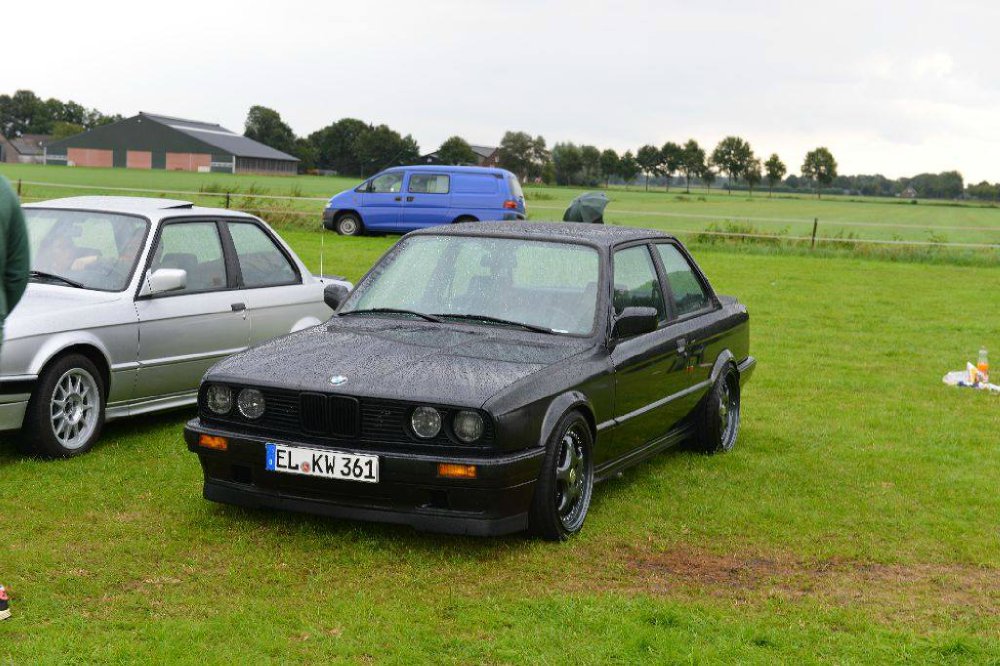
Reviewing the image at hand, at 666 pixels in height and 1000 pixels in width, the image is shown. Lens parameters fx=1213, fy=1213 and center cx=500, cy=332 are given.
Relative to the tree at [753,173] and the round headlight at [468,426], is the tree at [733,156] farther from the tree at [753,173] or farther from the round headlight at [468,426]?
the round headlight at [468,426]

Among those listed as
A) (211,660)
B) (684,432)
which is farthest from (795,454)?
(211,660)

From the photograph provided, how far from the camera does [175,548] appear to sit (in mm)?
5668

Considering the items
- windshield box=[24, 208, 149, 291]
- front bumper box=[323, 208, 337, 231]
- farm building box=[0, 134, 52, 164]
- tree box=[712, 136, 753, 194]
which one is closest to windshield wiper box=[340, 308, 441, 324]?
windshield box=[24, 208, 149, 291]

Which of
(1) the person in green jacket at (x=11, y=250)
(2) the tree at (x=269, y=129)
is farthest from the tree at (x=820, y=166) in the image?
(1) the person in green jacket at (x=11, y=250)

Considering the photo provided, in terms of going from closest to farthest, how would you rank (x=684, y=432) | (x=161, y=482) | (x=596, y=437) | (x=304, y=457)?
(x=304, y=457) < (x=596, y=437) < (x=161, y=482) < (x=684, y=432)

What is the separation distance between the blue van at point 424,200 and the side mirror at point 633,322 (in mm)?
23577

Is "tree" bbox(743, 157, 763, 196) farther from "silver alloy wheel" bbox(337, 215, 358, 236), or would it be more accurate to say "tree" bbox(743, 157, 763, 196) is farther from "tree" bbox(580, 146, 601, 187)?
"silver alloy wheel" bbox(337, 215, 358, 236)

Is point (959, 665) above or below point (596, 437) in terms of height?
below

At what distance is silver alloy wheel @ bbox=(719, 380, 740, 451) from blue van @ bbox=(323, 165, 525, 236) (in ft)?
71.2

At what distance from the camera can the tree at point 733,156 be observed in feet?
537

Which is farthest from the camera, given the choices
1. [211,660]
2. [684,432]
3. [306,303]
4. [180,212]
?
[306,303]

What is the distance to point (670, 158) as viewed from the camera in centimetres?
15700

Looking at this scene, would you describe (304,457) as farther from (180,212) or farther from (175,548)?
(180,212)

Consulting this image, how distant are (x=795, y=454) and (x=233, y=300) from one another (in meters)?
4.09
